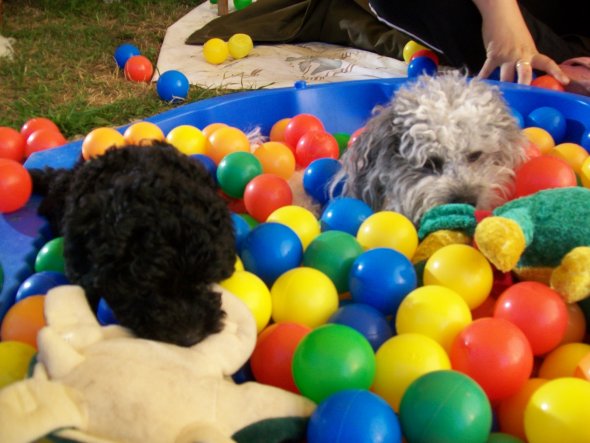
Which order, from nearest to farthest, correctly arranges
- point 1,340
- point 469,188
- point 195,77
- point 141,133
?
point 1,340 < point 469,188 < point 141,133 < point 195,77

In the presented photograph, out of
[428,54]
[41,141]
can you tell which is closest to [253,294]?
[41,141]

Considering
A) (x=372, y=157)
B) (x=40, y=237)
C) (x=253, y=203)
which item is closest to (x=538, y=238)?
(x=372, y=157)

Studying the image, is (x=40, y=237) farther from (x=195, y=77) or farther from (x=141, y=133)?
(x=195, y=77)

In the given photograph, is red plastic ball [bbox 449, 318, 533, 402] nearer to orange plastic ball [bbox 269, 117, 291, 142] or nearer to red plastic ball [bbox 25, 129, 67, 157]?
orange plastic ball [bbox 269, 117, 291, 142]

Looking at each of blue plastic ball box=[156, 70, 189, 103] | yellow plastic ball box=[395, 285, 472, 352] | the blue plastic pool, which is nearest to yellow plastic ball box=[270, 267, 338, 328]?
yellow plastic ball box=[395, 285, 472, 352]

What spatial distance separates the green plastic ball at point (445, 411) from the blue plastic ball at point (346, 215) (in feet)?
2.38

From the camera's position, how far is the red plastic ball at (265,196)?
1806 mm

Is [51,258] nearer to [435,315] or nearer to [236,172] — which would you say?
[236,172]

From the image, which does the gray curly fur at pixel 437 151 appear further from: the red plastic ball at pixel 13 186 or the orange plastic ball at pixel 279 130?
the red plastic ball at pixel 13 186

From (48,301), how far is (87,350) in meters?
0.13

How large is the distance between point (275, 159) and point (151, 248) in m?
1.24

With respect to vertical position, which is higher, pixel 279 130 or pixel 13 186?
pixel 13 186

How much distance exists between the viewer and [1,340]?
4.18 feet

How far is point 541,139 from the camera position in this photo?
7.18ft
